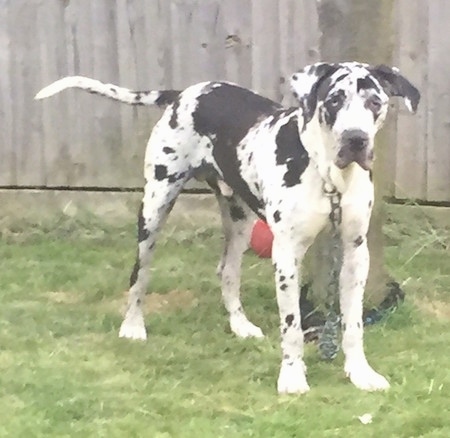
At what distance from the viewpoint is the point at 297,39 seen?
7398 mm

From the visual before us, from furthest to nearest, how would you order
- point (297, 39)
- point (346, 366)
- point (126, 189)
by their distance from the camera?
point (126, 189) → point (297, 39) → point (346, 366)

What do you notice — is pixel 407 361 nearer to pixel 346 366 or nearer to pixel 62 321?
pixel 346 366

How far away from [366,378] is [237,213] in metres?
1.48

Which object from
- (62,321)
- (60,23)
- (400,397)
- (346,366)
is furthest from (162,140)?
(60,23)

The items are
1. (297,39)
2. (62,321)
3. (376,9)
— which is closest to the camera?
(376,9)

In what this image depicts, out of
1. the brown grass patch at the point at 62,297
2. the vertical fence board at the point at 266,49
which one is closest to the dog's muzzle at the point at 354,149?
the brown grass patch at the point at 62,297

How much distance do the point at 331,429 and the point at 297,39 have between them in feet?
12.8

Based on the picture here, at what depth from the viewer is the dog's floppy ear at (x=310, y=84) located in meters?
4.41

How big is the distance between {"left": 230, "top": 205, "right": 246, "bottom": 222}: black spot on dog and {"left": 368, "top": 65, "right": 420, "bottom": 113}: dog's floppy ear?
1.52m

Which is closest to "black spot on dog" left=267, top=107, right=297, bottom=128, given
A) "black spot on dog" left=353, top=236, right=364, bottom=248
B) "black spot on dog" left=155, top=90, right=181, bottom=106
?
"black spot on dog" left=353, top=236, right=364, bottom=248

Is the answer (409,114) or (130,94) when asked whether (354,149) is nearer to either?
(130,94)

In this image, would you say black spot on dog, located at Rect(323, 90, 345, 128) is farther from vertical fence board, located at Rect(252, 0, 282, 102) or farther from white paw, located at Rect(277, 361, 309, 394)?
vertical fence board, located at Rect(252, 0, 282, 102)

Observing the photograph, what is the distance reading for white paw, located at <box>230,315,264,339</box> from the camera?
18.1 ft

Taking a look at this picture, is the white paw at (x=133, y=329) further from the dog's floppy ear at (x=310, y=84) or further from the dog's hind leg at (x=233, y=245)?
the dog's floppy ear at (x=310, y=84)
